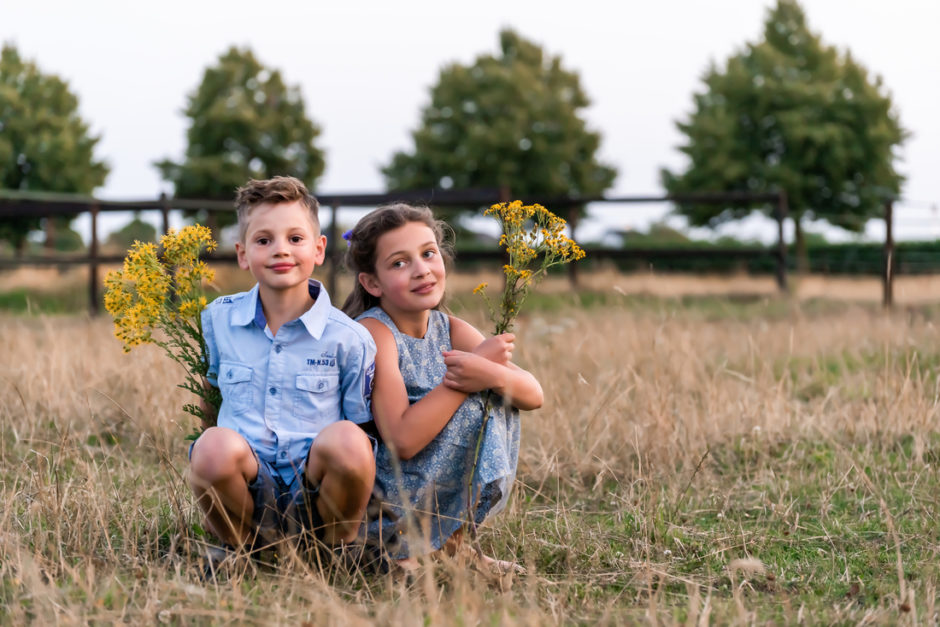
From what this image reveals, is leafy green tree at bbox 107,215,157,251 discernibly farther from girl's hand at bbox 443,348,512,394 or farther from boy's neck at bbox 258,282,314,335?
girl's hand at bbox 443,348,512,394

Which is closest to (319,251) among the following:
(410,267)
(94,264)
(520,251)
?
(410,267)

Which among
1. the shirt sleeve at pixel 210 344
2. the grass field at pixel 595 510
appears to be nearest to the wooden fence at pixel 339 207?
the grass field at pixel 595 510

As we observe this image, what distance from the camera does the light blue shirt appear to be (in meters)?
2.49

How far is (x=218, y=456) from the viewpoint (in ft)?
7.68

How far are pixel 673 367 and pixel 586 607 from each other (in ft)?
8.10

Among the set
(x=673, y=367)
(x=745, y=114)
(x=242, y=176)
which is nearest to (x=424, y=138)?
(x=242, y=176)

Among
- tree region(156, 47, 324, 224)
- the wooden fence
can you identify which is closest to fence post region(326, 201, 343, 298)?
the wooden fence

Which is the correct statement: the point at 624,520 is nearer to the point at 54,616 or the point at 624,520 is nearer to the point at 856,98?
the point at 54,616

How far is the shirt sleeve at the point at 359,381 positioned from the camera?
2529mm

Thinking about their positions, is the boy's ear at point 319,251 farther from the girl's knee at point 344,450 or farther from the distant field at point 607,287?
the distant field at point 607,287

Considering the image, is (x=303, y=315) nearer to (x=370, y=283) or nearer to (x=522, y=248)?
(x=370, y=283)

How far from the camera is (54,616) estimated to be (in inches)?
81.0

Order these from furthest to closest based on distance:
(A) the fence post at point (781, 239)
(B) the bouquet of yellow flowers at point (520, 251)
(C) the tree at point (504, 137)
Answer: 1. (C) the tree at point (504, 137)
2. (A) the fence post at point (781, 239)
3. (B) the bouquet of yellow flowers at point (520, 251)

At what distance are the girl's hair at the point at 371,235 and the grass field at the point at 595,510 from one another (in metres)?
0.81
